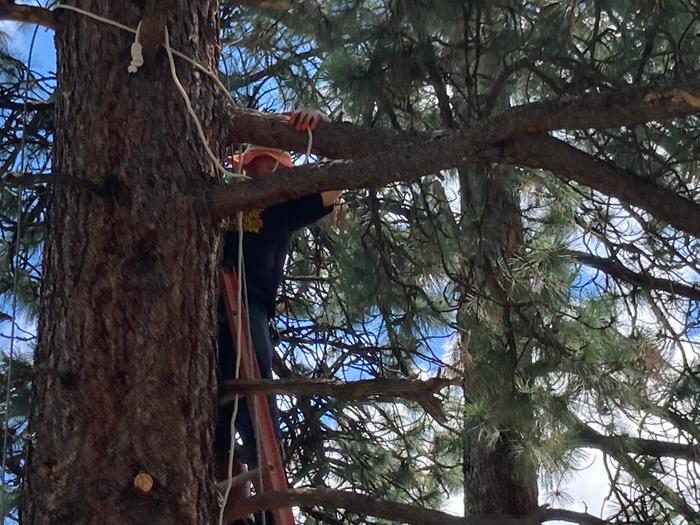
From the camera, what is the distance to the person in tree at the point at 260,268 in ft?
9.86

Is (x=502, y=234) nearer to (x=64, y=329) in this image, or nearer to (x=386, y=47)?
(x=386, y=47)

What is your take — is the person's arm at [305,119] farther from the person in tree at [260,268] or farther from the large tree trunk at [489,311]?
the large tree trunk at [489,311]

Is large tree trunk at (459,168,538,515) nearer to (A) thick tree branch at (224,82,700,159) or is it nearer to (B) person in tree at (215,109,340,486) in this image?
(B) person in tree at (215,109,340,486)

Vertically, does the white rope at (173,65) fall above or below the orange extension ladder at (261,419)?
above

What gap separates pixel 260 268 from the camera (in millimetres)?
3184

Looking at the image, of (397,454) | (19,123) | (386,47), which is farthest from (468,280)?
(19,123)

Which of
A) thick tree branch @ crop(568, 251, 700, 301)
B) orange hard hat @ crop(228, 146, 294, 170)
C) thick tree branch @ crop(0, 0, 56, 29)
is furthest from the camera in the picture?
thick tree branch @ crop(568, 251, 700, 301)

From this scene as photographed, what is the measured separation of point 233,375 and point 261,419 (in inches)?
6.6

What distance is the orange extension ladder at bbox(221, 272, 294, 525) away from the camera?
9.37ft

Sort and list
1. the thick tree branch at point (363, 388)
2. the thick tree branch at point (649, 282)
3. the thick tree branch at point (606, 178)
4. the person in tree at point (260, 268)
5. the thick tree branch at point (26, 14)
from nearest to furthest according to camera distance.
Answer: the thick tree branch at point (363, 388)
the thick tree branch at point (606, 178)
the thick tree branch at point (26, 14)
the person in tree at point (260, 268)
the thick tree branch at point (649, 282)

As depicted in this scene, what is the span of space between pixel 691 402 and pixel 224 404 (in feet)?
6.91

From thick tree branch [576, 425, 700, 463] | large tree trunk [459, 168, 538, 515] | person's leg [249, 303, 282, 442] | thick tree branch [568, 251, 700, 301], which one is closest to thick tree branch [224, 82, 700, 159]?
person's leg [249, 303, 282, 442]

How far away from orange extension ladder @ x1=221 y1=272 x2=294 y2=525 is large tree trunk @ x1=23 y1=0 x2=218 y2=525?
275mm

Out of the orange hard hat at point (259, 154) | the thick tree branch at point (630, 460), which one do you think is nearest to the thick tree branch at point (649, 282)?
the thick tree branch at point (630, 460)
